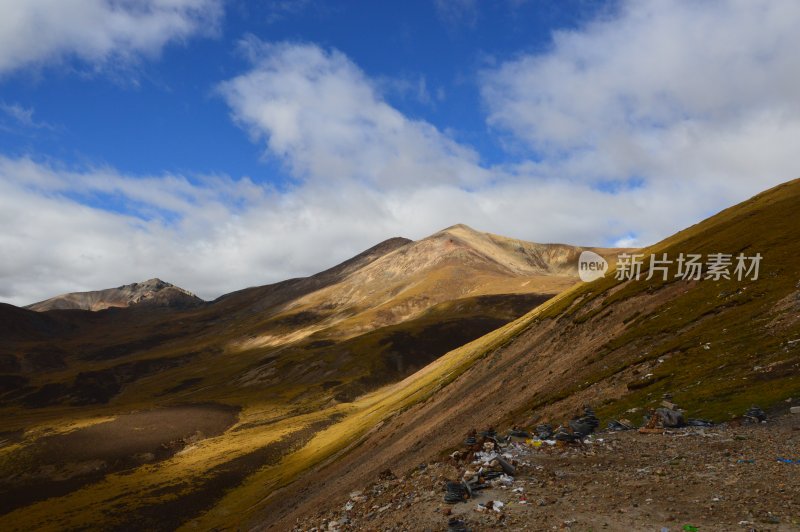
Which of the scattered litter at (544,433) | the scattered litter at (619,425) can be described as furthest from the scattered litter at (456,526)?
the scattered litter at (619,425)

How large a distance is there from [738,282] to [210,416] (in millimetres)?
151113

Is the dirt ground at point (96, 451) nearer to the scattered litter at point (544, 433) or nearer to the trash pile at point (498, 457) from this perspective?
the trash pile at point (498, 457)

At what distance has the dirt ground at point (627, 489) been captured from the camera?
54.5 ft

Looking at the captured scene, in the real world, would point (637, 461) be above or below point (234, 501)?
above

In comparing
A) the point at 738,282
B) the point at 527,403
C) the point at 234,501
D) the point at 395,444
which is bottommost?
the point at 234,501

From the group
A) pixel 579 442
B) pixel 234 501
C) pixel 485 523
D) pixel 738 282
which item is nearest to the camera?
pixel 485 523

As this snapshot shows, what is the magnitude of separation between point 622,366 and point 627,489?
1064 inches

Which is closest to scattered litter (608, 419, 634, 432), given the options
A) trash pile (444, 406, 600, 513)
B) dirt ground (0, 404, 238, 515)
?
trash pile (444, 406, 600, 513)

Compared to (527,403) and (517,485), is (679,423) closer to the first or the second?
(517,485)

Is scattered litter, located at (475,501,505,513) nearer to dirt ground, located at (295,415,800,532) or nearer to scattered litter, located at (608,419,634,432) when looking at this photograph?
dirt ground, located at (295,415,800,532)

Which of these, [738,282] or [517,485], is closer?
[517,485]

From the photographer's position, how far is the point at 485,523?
1825 cm

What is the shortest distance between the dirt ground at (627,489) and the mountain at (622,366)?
5510 mm

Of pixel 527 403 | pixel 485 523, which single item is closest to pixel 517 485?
pixel 485 523
